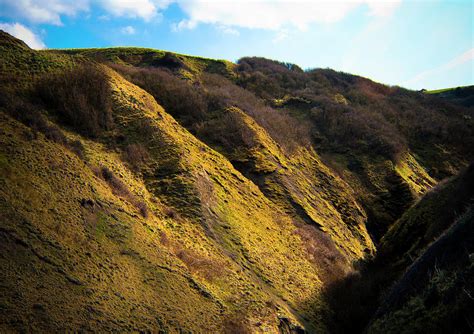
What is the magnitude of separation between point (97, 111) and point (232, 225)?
8632 millimetres

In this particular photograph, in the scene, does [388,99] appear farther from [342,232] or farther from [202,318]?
[202,318]

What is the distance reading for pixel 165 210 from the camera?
13.4m

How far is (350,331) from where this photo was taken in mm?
13562

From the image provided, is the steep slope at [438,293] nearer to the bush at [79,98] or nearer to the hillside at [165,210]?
the hillside at [165,210]

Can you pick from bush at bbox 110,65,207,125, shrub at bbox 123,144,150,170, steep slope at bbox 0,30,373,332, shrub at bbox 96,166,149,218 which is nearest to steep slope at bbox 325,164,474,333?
steep slope at bbox 0,30,373,332

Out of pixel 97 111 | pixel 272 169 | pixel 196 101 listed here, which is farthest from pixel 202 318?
pixel 196 101

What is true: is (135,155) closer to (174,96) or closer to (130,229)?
(130,229)

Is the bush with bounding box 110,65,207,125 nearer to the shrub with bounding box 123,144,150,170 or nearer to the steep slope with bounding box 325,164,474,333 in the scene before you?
the shrub with bounding box 123,144,150,170

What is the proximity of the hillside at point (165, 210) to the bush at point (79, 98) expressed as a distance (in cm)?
6

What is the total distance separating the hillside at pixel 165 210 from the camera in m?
8.20

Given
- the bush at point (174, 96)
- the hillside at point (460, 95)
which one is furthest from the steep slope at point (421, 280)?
the hillside at point (460, 95)

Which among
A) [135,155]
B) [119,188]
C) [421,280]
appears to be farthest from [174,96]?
[421,280]

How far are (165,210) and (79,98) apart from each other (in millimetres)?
7002

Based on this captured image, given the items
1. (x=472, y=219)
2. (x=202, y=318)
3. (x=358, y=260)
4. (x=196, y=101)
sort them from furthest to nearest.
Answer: (x=196, y=101) < (x=358, y=260) < (x=472, y=219) < (x=202, y=318)
